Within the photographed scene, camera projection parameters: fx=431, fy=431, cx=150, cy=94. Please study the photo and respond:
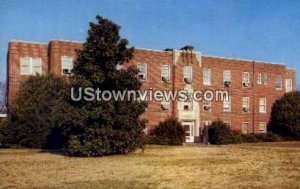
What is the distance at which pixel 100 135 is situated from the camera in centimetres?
2503

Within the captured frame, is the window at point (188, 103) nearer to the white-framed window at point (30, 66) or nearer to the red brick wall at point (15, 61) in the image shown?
the red brick wall at point (15, 61)

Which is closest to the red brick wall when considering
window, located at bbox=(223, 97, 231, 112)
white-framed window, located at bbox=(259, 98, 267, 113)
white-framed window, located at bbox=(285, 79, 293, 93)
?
window, located at bbox=(223, 97, 231, 112)

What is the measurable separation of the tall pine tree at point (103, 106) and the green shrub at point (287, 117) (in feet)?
83.1

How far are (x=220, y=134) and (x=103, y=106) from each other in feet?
61.9

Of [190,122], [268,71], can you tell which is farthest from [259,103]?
[190,122]

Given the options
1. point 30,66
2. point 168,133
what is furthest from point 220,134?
point 30,66

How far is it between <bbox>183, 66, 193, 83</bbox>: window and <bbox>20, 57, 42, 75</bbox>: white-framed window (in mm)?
14705

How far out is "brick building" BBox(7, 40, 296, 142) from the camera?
37156 millimetres

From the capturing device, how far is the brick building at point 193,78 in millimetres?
37156

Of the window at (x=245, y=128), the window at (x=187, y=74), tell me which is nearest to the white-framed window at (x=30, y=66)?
the window at (x=187, y=74)

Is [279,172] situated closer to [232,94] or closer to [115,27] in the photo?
[115,27]

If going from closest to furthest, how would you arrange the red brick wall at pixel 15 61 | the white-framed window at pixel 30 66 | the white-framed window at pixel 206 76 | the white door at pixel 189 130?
1. the red brick wall at pixel 15 61
2. the white-framed window at pixel 30 66
3. the white door at pixel 189 130
4. the white-framed window at pixel 206 76

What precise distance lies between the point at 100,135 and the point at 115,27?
6.75 m

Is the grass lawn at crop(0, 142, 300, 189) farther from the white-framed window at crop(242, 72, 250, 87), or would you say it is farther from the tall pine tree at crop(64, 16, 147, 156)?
the white-framed window at crop(242, 72, 250, 87)
